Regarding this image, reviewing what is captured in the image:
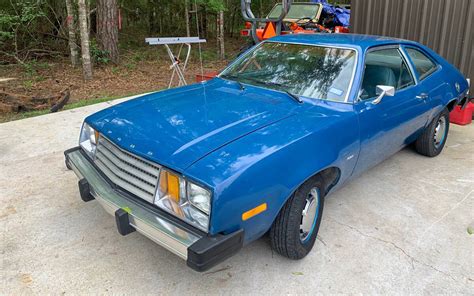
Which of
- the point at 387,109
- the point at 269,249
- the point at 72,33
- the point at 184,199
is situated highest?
the point at 72,33

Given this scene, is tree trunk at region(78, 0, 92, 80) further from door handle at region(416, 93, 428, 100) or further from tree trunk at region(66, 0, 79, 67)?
door handle at region(416, 93, 428, 100)

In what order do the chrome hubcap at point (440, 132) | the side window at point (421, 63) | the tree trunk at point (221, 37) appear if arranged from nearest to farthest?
the side window at point (421, 63) → the chrome hubcap at point (440, 132) → the tree trunk at point (221, 37)

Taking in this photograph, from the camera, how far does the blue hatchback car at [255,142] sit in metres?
2.07

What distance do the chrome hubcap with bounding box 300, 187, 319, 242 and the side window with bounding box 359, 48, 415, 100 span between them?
3.65 ft

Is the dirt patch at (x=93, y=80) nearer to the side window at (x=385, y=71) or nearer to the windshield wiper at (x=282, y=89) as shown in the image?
the windshield wiper at (x=282, y=89)

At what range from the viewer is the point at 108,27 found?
33.3 ft

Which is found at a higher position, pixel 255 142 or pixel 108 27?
pixel 108 27

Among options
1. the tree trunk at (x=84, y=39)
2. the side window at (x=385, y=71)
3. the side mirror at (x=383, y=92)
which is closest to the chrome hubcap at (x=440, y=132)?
the side window at (x=385, y=71)

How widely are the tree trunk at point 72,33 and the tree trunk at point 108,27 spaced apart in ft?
2.16

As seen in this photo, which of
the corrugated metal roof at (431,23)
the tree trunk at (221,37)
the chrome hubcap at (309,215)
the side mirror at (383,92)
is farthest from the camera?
the tree trunk at (221,37)

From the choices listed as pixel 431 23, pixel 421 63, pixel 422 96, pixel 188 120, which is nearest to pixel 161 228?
pixel 188 120

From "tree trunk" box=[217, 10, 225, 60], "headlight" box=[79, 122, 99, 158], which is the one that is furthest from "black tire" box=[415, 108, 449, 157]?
"tree trunk" box=[217, 10, 225, 60]

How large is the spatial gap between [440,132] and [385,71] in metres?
1.46

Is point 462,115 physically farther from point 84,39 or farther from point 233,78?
point 84,39
